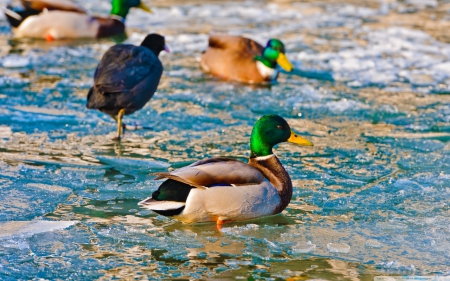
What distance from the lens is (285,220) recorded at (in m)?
4.95

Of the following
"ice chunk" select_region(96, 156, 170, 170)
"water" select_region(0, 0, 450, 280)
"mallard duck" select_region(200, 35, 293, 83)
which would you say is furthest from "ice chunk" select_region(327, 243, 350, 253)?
"mallard duck" select_region(200, 35, 293, 83)

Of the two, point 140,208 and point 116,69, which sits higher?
point 116,69

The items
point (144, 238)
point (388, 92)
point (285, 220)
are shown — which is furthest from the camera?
point (388, 92)

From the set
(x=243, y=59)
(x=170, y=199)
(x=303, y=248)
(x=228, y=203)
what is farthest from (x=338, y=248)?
(x=243, y=59)

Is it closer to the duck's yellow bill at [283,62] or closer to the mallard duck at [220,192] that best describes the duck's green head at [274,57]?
the duck's yellow bill at [283,62]

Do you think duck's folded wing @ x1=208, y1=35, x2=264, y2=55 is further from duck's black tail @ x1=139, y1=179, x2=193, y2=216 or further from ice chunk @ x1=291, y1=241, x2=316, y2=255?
ice chunk @ x1=291, y1=241, x2=316, y2=255

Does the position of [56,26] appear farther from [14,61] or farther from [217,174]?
[217,174]

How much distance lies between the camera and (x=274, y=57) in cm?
870

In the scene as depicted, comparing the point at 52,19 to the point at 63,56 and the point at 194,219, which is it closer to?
the point at 63,56

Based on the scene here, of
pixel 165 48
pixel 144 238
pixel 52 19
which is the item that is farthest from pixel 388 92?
pixel 52 19

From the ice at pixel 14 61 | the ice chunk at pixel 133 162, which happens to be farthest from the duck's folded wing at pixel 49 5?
the ice chunk at pixel 133 162

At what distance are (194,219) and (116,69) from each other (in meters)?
2.15

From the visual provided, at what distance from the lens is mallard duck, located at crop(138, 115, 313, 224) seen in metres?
4.61

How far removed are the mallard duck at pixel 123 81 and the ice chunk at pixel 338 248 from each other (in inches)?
106
